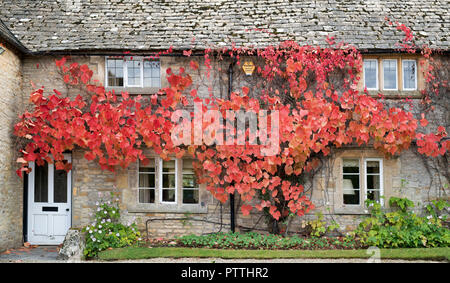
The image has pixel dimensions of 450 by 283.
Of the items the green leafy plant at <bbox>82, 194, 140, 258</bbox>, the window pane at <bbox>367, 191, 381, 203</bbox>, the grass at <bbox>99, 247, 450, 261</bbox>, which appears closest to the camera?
the grass at <bbox>99, 247, 450, 261</bbox>

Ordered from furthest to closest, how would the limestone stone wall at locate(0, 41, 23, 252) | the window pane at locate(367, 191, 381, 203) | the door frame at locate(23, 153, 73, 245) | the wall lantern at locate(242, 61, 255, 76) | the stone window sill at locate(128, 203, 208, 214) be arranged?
the door frame at locate(23, 153, 73, 245) → the window pane at locate(367, 191, 381, 203) → the stone window sill at locate(128, 203, 208, 214) → the wall lantern at locate(242, 61, 255, 76) → the limestone stone wall at locate(0, 41, 23, 252)

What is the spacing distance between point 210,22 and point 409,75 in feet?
18.5

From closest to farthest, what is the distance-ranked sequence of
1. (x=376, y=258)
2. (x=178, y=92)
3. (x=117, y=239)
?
(x=376, y=258) < (x=117, y=239) < (x=178, y=92)

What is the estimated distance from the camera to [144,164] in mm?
8430

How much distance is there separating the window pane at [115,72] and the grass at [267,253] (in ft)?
14.5

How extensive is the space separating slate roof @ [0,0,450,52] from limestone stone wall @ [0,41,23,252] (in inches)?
30.6

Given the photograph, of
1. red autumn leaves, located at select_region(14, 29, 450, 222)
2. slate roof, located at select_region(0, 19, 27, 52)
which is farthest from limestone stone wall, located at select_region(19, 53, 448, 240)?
slate roof, located at select_region(0, 19, 27, 52)

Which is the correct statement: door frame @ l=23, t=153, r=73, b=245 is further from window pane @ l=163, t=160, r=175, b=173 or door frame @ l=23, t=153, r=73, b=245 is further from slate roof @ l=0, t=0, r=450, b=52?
slate roof @ l=0, t=0, r=450, b=52

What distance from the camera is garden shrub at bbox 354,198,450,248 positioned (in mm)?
7613

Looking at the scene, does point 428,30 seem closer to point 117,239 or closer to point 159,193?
point 159,193

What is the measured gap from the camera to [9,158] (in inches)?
320

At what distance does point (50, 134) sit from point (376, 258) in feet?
27.5

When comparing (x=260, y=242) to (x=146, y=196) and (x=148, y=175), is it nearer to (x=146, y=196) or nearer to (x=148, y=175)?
(x=146, y=196)

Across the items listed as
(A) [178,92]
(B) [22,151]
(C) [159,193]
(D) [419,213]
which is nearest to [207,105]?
(A) [178,92]
